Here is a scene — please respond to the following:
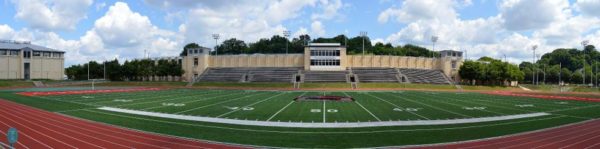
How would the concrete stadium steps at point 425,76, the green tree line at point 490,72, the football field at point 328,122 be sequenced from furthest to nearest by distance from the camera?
the green tree line at point 490,72 < the concrete stadium steps at point 425,76 < the football field at point 328,122

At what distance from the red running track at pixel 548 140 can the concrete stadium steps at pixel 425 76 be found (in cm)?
6883

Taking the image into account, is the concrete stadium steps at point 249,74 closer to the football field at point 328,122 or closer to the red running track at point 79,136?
the football field at point 328,122

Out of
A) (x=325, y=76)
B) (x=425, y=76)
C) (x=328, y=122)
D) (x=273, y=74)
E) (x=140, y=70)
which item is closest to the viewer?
(x=328, y=122)

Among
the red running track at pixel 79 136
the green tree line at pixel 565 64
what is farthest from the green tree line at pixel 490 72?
the red running track at pixel 79 136

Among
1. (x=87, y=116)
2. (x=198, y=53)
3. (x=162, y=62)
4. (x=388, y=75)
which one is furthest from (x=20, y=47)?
(x=87, y=116)

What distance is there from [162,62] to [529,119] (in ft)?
301

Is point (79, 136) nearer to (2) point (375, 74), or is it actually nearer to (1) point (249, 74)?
(1) point (249, 74)

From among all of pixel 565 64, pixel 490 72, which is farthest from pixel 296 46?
pixel 565 64

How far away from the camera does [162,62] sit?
106 metres

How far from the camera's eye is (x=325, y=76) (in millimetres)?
92938

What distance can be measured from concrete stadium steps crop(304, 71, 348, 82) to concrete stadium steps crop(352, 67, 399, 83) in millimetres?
3379

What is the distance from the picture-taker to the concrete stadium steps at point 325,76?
90188 millimetres

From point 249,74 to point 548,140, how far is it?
81.3 m

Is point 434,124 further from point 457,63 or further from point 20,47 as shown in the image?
point 20,47
